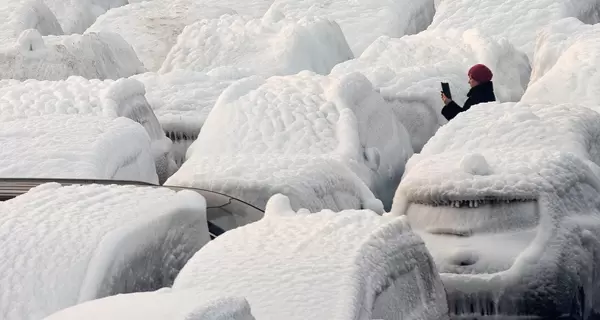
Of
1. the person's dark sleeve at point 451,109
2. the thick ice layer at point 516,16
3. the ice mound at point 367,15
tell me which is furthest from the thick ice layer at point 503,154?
the ice mound at point 367,15

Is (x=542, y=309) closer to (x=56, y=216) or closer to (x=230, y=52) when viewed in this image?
(x=56, y=216)

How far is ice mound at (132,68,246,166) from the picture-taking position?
28.1ft

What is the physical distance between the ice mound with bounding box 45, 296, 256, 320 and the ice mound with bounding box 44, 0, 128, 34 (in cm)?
1279

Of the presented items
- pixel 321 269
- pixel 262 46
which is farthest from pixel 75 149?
pixel 262 46

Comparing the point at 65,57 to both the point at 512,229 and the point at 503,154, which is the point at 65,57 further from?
the point at 512,229

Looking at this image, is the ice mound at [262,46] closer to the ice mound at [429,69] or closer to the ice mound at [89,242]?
the ice mound at [429,69]

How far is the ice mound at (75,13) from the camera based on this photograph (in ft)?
53.0

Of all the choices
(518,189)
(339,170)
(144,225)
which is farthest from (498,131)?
(144,225)

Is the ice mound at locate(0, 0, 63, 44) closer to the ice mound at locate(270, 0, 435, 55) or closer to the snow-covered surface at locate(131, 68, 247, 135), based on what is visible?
the ice mound at locate(270, 0, 435, 55)

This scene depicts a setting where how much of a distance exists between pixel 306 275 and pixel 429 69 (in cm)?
588

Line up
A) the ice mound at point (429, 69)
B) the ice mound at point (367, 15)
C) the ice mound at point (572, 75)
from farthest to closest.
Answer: the ice mound at point (367, 15)
the ice mound at point (429, 69)
the ice mound at point (572, 75)

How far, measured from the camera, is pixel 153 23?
1427 cm

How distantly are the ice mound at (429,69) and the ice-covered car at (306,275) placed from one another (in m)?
4.51

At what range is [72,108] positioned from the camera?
26.8ft
